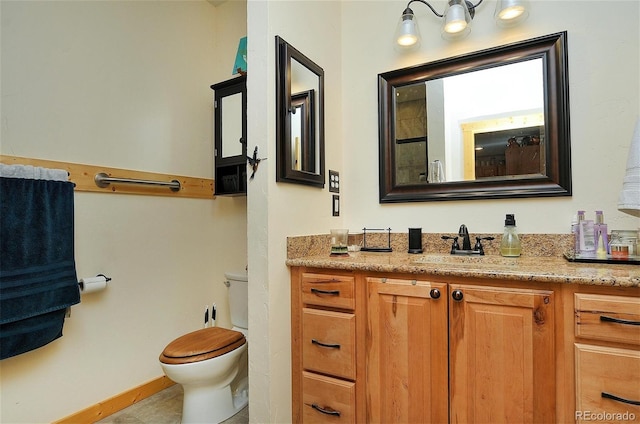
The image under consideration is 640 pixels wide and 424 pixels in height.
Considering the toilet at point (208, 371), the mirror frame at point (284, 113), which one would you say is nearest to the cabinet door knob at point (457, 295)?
the mirror frame at point (284, 113)

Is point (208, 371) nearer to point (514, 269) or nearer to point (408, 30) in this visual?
point (514, 269)

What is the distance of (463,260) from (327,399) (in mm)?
897

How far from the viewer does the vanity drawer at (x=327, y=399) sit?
1449mm

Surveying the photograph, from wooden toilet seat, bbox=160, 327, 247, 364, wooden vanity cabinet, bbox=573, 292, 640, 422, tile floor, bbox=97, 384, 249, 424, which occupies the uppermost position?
wooden vanity cabinet, bbox=573, 292, 640, 422

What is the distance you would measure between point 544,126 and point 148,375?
272 centimetres

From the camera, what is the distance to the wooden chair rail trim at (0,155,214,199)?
172cm

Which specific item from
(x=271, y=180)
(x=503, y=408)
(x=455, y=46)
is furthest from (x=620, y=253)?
(x=271, y=180)

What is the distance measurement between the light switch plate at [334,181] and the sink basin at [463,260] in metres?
0.67

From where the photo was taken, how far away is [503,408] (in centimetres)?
119

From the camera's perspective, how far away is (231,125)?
2332 mm

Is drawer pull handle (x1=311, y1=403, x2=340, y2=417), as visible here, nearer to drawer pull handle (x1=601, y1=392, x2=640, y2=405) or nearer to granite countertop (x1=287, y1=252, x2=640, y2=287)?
granite countertop (x1=287, y1=252, x2=640, y2=287)

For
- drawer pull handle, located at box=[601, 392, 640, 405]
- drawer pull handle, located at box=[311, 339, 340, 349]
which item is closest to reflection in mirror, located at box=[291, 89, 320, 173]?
drawer pull handle, located at box=[311, 339, 340, 349]

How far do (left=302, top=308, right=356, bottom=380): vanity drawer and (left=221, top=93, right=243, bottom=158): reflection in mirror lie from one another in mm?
1283

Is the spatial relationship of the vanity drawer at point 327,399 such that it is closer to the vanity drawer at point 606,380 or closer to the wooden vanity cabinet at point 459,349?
the wooden vanity cabinet at point 459,349
